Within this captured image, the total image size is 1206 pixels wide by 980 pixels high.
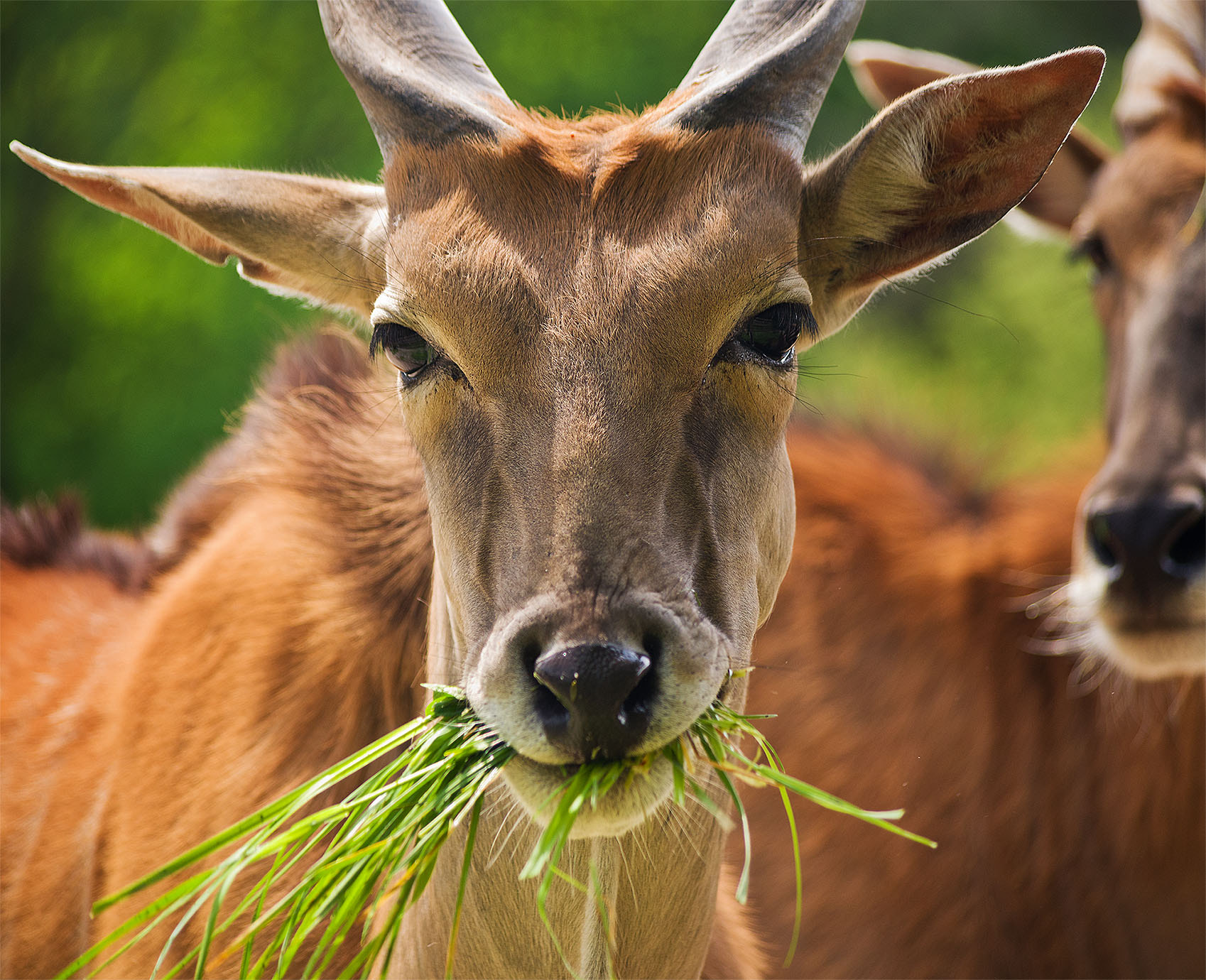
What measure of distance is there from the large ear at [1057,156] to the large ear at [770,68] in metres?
2.43

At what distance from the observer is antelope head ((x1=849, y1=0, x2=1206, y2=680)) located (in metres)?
3.95

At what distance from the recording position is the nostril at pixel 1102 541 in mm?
4020

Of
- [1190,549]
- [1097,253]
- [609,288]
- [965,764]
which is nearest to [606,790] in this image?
[609,288]

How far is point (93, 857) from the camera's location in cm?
330

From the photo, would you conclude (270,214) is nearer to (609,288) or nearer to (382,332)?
(382,332)

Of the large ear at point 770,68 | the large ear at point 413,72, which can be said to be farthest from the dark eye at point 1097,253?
the large ear at point 413,72

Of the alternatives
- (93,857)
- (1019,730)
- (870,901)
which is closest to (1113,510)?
(1019,730)

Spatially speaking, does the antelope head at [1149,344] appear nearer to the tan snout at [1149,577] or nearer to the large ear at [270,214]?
the tan snout at [1149,577]

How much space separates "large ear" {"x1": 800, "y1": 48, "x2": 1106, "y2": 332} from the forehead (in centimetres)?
14

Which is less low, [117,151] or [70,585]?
[117,151]

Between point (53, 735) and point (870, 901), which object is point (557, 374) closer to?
point (53, 735)

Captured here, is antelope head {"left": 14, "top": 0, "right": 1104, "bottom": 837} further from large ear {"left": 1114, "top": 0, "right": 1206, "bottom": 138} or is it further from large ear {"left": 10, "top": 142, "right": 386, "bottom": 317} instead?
large ear {"left": 1114, "top": 0, "right": 1206, "bottom": 138}

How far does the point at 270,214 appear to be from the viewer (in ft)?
9.00

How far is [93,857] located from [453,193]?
2.00 metres
